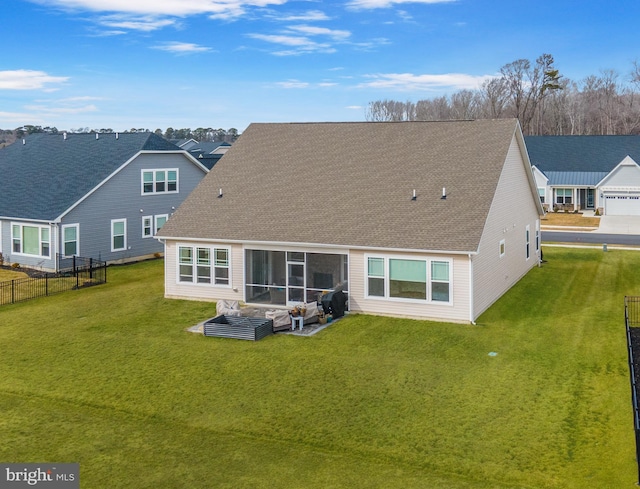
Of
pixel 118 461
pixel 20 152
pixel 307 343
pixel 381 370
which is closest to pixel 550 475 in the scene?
pixel 381 370

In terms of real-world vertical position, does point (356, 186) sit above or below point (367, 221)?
above

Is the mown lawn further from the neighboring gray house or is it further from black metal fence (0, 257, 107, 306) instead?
the neighboring gray house

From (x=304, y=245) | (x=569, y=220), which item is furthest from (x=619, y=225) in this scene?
(x=304, y=245)

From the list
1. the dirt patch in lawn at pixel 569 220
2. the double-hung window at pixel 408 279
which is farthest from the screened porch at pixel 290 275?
the dirt patch in lawn at pixel 569 220

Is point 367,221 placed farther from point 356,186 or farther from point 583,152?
point 583,152

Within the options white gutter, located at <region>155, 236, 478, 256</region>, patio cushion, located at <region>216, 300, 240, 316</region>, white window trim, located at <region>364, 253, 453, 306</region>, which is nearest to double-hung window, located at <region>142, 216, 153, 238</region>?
white gutter, located at <region>155, 236, 478, 256</region>

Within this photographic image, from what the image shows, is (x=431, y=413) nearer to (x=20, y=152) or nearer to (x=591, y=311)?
(x=591, y=311)
